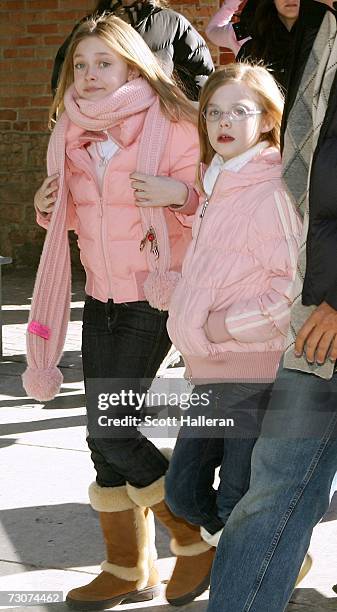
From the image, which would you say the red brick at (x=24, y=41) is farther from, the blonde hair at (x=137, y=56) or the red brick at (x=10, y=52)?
the blonde hair at (x=137, y=56)

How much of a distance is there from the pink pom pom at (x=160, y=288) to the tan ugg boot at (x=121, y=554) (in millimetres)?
606

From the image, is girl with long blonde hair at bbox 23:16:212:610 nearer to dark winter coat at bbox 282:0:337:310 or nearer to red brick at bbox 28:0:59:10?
dark winter coat at bbox 282:0:337:310

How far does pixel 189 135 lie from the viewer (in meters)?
3.83

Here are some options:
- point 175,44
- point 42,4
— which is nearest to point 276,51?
point 175,44

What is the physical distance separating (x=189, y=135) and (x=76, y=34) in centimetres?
47

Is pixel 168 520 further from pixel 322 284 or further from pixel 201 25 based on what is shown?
pixel 201 25

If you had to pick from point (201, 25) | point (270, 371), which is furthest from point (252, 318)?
point (201, 25)

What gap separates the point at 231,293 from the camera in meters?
3.42

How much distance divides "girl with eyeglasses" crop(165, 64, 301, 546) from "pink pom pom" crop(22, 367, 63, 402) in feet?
1.68

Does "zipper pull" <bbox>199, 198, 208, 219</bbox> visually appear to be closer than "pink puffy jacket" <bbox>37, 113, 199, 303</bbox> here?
Yes

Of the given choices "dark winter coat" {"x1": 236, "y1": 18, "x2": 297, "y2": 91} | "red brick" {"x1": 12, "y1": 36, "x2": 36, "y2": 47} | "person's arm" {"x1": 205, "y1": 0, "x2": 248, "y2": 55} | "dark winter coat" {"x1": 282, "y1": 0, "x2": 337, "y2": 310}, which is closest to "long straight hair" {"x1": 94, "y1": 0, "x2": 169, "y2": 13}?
"dark winter coat" {"x1": 236, "y1": 18, "x2": 297, "y2": 91}

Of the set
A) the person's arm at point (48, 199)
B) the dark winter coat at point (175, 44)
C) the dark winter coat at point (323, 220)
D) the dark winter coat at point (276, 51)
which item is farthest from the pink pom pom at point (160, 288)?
the dark winter coat at point (175, 44)

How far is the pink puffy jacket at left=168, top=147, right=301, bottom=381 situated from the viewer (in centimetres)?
335

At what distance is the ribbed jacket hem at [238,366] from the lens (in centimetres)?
349
